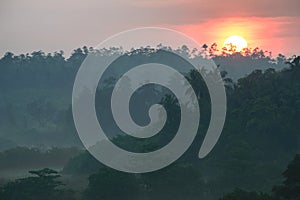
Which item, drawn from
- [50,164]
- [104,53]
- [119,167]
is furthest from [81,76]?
[119,167]

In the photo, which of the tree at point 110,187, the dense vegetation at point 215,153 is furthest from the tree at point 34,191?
the tree at point 110,187

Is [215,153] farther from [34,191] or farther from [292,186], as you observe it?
[292,186]

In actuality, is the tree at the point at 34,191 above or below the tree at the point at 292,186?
above

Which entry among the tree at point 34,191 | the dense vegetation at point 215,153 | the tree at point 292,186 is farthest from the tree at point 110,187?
the tree at point 292,186

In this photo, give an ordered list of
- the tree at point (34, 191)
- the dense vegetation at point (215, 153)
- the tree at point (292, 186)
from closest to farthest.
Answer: the tree at point (292, 186) < the tree at point (34, 191) < the dense vegetation at point (215, 153)

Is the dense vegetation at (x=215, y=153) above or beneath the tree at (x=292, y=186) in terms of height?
above

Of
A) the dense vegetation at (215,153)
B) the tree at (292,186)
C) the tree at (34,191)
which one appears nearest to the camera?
the tree at (292,186)

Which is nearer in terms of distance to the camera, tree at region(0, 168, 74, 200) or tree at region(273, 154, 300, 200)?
tree at region(273, 154, 300, 200)

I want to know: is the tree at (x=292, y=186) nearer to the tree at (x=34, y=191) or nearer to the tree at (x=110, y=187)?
the tree at (x=110, y=187)

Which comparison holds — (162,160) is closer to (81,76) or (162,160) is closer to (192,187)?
(192,187)

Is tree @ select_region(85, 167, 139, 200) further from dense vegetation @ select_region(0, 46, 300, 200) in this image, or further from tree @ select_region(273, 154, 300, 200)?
tree @ select_region(273, 154, 300, 200)

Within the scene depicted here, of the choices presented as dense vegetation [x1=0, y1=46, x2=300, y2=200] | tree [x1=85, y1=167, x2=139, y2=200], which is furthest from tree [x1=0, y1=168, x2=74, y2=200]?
tree [x1=85, y1=167, x2=139, y2=200]

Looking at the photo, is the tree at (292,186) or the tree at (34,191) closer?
the tree at (292,186)

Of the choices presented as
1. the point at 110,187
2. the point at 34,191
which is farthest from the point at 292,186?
the point at 34,191
